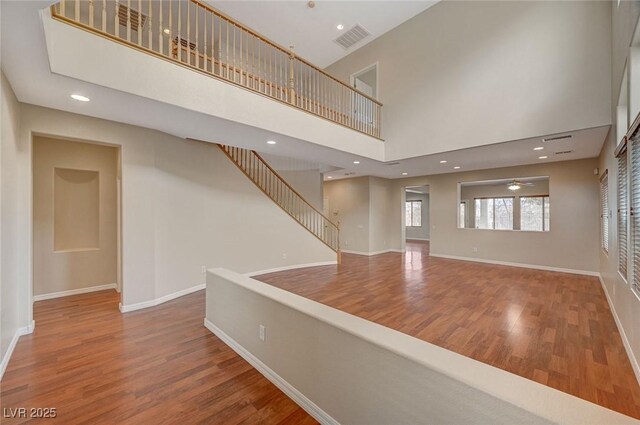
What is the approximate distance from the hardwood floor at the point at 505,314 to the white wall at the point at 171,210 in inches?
47.4

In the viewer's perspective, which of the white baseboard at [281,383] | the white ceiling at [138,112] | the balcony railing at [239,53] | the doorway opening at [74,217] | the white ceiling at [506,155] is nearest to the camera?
the white baseboard at [281,383]

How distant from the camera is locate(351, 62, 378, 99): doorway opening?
282 inches

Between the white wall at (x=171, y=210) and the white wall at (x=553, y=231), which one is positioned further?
the white wall at (x=553, y=231)

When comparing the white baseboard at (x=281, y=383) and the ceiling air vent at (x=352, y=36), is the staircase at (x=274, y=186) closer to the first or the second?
the ceiling air vent at (x=352, y=36)

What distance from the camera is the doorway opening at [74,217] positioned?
441cm

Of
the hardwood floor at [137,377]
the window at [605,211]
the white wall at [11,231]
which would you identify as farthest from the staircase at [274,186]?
the window at [605,211]

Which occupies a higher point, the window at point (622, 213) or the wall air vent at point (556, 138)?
the wall air vent at point (556, 138)

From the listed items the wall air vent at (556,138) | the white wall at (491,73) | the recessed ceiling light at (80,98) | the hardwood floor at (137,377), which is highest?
the white wall at (491,73)

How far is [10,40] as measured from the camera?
202cm

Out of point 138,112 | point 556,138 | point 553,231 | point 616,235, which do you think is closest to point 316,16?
point 138,112

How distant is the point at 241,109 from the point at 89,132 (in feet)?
6.78

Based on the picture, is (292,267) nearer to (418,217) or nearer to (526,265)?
(526,265)

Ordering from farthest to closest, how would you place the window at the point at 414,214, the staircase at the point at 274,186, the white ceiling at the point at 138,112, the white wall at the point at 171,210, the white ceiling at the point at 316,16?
the window at the point at 414,214
the staircase at the point at 274,186
the white ceiling at the point at 316,16
the white wall at the point at 171,210
the white ceiling at the point at 138,112

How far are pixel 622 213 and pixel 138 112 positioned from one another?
235 inches
